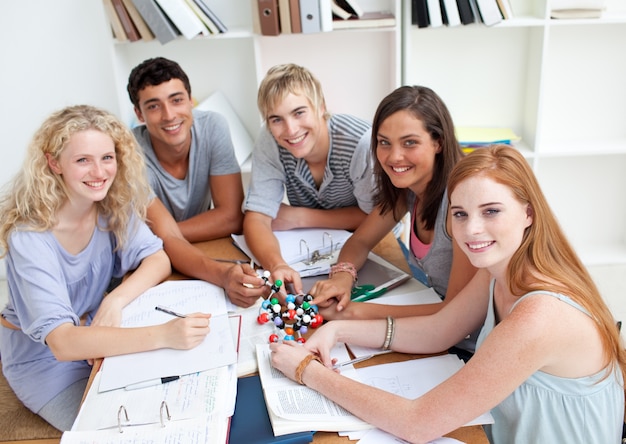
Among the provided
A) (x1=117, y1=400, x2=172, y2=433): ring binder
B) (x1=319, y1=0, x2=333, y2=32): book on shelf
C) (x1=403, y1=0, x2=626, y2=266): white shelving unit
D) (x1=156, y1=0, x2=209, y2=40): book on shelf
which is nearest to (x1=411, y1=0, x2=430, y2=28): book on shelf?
(x1=403, y1=0, x2=626, y2=266): white shelving unit

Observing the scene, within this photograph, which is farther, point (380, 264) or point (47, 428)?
point (380, 264)

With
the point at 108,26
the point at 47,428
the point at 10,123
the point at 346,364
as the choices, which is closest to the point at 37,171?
the point at 47,428

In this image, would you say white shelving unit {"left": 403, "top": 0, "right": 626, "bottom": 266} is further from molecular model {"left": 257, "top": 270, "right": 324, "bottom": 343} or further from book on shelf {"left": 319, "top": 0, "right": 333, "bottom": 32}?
molecular model {"left": 257, "top": 270, "right": 324, "bottom": 343}

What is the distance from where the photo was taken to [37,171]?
1.60 meters

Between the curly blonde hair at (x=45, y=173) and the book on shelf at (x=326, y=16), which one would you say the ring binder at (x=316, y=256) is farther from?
the book on shelf at (x=326, y=16)

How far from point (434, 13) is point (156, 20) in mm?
1245

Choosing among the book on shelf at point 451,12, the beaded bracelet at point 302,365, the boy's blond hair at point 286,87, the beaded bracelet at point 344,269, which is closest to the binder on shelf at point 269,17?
the book on shelf at point 451,12

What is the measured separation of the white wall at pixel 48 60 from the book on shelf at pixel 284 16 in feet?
3.15

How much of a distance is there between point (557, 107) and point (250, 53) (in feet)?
5.38

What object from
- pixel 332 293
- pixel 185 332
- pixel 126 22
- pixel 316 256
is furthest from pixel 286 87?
pixel 126 22

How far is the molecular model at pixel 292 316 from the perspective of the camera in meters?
1.45

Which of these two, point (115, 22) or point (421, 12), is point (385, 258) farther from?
point (115, 22)

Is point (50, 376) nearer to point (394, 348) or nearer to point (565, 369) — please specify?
point (394, 348)

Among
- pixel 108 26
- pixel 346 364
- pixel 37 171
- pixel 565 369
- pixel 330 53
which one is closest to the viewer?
pixel 565 369
